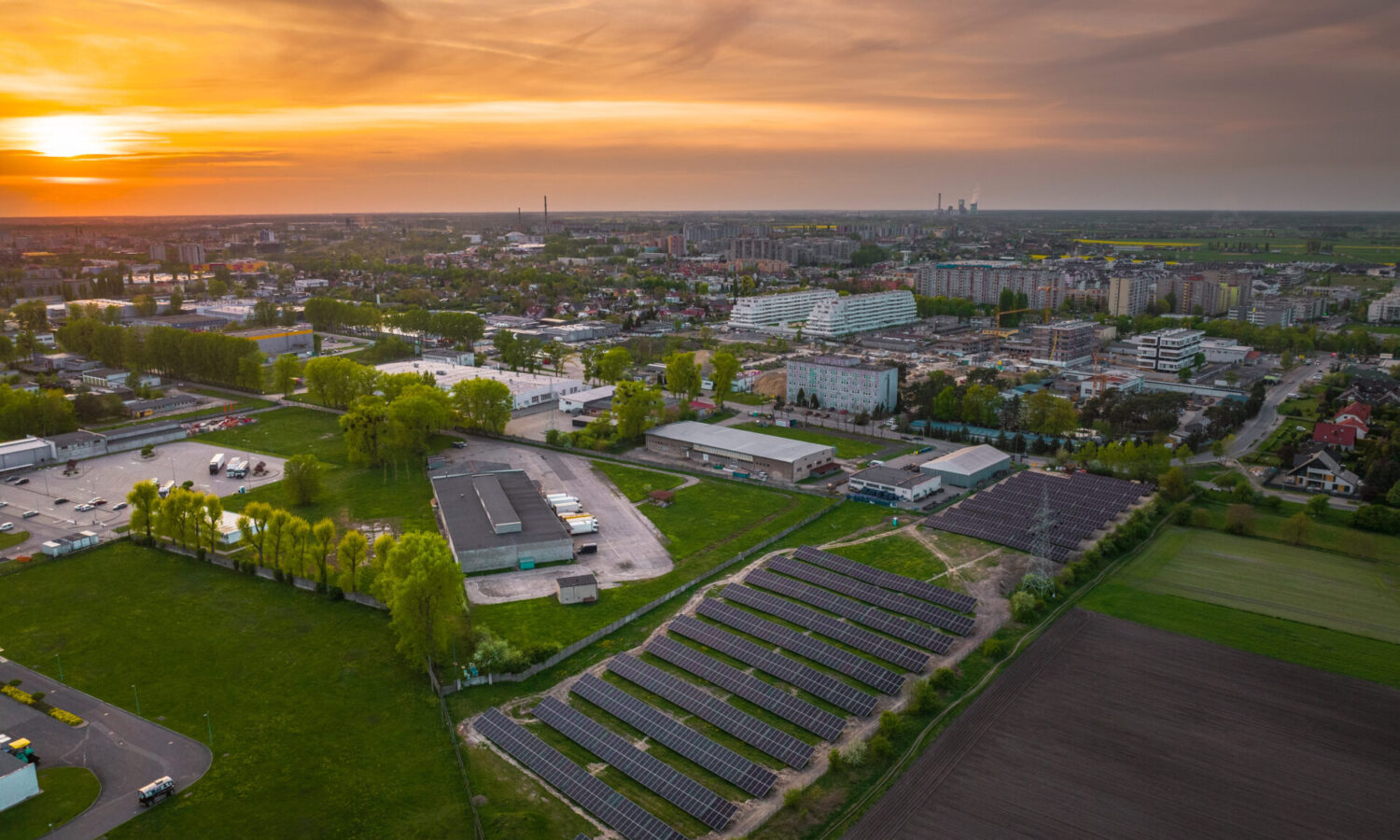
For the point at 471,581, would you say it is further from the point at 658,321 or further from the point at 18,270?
the point at 18,270

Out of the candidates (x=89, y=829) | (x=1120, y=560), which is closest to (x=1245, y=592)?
(x=1120, y=560)

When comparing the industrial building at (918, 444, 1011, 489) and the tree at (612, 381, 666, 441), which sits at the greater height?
the tree at (612, 381, 666, 441)

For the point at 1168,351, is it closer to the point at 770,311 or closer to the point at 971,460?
the point at 971,460

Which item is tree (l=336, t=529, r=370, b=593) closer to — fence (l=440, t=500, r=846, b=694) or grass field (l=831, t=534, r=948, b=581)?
fence (l=440, t=500, r=846, b=694)

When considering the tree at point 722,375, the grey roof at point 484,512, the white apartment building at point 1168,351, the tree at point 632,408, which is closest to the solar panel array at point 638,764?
the grey roof at point 484,512

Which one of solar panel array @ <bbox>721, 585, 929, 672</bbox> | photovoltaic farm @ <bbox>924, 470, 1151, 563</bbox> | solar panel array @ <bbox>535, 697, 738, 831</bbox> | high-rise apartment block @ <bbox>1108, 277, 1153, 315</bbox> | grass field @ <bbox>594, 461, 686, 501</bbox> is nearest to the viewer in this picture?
solar panel array @ <bbox>535, 697, 738, 831</bbox>

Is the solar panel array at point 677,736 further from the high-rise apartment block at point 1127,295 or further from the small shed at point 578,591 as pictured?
the high-rise apartment block at point 1127,295

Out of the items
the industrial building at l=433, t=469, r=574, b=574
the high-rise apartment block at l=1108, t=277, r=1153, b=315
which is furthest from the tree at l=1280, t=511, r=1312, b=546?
the high-rise apartment block at l=1108, t=277, r=1153, b=315
